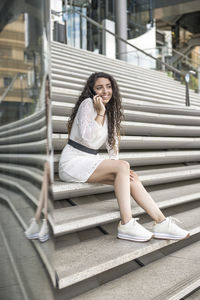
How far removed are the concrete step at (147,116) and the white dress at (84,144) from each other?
0.91 meters

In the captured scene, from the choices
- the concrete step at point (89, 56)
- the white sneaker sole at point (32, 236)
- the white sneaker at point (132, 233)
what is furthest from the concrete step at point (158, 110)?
the concrete step at point (89, 56)

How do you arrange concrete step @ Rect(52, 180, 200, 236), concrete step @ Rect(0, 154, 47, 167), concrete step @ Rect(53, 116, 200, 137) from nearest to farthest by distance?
concrete step @ Rect(0, 154, 47, 167) → concrete step @ Rect(52, 180, 200, 236) → concrete step @ Rect(53, 116, 200, 137)

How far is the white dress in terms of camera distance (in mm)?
2477

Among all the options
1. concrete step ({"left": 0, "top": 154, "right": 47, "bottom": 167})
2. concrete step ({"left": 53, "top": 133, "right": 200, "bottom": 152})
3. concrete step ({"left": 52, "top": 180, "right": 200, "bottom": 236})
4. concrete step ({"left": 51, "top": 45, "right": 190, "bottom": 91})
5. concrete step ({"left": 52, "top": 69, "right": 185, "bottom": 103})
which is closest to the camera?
concrete step ({"left": 0, "top": 154, "right": 47, "bottom": 167})

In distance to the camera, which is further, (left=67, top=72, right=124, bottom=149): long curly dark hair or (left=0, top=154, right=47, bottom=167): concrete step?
(left=67, top=72, right=124, bottom=149): long curly dark hair

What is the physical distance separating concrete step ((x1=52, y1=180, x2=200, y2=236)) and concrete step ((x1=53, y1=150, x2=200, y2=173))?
0.37 m

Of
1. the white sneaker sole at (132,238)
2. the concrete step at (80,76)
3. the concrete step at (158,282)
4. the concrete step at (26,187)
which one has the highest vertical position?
the concrete step at (80,76)

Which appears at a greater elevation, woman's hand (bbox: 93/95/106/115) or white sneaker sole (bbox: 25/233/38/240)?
woman's hand (bbox: 93/95/106/115)

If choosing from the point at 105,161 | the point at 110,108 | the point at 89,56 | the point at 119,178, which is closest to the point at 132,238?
the point at 119,178

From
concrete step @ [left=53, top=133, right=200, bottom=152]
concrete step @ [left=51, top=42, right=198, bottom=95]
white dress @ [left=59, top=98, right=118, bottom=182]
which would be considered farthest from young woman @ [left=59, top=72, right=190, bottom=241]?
concrete step @ [left=51, top=42, right=198, bottom=95]

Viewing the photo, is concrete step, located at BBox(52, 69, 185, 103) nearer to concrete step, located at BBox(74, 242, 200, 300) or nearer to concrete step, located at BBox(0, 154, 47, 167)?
concrete step, located at BBox(74, 242, 200, 300)

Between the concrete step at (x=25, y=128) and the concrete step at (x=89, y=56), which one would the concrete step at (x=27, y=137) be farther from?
the concrete step at (x=89, y=56)

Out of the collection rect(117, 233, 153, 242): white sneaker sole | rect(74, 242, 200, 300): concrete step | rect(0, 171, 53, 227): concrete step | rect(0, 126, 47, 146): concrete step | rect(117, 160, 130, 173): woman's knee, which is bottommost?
rect(74, 242, 200, 300): concrete step

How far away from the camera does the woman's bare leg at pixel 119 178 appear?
2225mm
